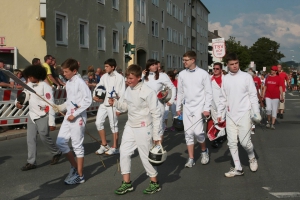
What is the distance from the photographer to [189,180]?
6512mm

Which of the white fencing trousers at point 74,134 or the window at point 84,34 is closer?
the white fencing trousers at point 74,134

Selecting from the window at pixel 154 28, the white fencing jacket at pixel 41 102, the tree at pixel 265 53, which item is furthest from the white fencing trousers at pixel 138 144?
the tree at pixel 265 53

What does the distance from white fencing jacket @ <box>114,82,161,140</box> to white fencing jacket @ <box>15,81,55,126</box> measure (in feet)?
6.44

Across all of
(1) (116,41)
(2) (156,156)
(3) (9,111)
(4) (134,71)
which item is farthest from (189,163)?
(1) (116,41)

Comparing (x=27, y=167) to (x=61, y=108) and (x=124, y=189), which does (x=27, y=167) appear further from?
(x=124, y=189)

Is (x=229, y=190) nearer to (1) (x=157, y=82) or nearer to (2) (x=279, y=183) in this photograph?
(2) (x=279, y=183)

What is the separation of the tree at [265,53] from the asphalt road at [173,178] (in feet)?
342

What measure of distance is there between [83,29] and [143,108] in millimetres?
19489

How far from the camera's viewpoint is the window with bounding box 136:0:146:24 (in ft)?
115

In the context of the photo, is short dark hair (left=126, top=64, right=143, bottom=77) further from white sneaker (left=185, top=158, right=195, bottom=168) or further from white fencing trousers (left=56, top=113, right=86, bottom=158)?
white sneaker (left=185, top=158, right=195, bottom=168)

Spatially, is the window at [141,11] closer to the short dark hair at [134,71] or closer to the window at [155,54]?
the window at [155,54]

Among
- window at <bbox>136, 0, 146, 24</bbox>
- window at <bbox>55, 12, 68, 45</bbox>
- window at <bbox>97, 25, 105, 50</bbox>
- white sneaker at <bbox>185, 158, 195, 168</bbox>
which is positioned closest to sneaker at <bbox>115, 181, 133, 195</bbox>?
white sneaker at <bbox>185, 158, 195, 168</bbox>

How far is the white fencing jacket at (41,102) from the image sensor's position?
718cm

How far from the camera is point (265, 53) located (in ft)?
363
